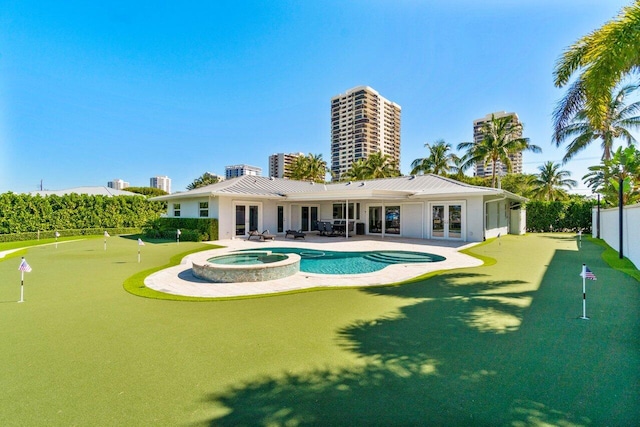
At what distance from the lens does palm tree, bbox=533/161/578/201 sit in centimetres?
3297

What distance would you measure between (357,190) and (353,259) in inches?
248

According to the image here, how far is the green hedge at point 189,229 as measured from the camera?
57.2ft

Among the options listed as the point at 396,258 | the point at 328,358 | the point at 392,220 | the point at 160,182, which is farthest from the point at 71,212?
the point at 160,182

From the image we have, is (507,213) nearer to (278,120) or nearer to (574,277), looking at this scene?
(574,277)

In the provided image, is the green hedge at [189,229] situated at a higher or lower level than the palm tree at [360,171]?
lower

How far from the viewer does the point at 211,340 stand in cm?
424

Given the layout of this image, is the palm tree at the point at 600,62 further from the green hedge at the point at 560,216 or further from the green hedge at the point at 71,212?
the green hedge at the point at 71,212

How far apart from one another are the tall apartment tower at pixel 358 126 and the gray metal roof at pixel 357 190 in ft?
145

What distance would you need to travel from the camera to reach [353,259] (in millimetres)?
12188

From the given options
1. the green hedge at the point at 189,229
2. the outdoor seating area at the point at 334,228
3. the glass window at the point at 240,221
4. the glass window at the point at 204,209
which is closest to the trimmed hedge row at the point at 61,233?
the green hedge at the point at 189,229

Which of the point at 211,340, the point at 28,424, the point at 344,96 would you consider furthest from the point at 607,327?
the point at 344,96

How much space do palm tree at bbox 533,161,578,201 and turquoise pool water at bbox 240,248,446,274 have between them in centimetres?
3009

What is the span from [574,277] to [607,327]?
13.6 feet

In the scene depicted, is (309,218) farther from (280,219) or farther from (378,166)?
(378,166)
